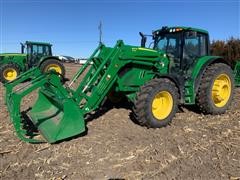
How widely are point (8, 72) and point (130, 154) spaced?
12.8m

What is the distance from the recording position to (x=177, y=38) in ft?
25.9

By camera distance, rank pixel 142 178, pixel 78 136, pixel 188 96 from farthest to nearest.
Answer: pixel 188 96
pixel 78 136
pixel 142 178

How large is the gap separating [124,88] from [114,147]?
5.74 ft

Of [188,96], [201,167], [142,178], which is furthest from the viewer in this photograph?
Answer: [188,96]

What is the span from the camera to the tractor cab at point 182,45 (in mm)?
7804

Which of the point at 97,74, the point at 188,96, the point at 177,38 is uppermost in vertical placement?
the point at 177,38

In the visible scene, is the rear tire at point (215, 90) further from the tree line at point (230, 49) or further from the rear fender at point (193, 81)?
the tree line at point (230, 49)

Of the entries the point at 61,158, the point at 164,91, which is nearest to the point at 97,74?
the point at 164,91

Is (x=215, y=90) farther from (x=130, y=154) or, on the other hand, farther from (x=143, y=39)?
(x=130, y=154)

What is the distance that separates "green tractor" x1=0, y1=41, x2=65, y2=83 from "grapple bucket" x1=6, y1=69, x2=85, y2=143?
30.3 feet

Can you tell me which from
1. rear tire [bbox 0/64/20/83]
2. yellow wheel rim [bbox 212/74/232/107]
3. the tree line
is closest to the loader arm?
yellow wheel rim [bbox 212/74/232/107]

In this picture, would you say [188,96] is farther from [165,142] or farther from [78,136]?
[78,136]

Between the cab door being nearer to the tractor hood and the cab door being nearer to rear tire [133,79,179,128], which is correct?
the tractor hood

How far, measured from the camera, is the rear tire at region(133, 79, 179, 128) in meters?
6.41
